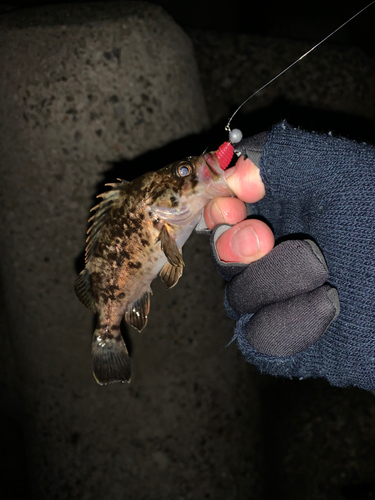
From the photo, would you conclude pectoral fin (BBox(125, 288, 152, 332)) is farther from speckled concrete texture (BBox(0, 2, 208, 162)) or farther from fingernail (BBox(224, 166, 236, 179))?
speckled concrete texture (BBox(0, 2, 208, 162))

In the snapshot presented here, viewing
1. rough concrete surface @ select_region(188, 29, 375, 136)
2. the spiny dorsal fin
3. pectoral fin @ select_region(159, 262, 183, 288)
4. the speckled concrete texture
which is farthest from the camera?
rough concrete surface @ select_region(188, 29, 375, 136)

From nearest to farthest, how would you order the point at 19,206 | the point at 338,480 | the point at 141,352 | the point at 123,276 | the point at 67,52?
the point at 123,276 < the point at 67,52 < the point at 19,206 < the point at 141,352 < the point at 338,480

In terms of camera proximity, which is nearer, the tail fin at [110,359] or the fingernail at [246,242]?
the fingernail at [246,242]

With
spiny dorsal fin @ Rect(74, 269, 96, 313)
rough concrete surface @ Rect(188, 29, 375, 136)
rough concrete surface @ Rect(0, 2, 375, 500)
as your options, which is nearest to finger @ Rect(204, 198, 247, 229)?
spiny dorsal fin @ Rect(74, 269, 96, 313)

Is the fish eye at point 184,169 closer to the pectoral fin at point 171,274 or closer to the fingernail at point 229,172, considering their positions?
the fingernail at point 229,172

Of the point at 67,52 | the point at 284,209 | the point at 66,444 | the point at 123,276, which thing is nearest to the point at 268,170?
the point at 284,209

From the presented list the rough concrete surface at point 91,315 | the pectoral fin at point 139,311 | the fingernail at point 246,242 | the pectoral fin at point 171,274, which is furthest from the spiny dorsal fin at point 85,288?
the fingernail at point 246,242

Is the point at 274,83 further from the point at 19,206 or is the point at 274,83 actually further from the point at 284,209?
the point at 19,206
